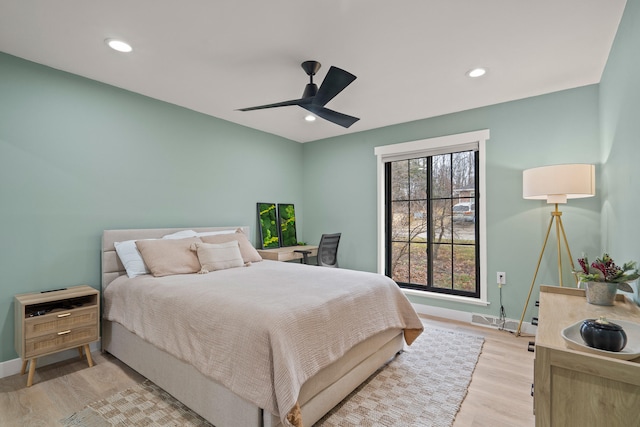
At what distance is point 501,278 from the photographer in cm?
348

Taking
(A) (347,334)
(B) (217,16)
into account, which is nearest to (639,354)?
(A) (347,334)

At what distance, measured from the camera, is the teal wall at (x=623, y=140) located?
173cm

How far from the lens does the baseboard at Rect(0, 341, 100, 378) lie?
7.96ft

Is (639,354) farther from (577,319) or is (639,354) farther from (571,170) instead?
(571,170)

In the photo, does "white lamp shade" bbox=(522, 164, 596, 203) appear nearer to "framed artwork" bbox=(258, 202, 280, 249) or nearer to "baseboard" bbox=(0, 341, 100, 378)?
"framed artwork" bbox=(258, 202, 280, 249)

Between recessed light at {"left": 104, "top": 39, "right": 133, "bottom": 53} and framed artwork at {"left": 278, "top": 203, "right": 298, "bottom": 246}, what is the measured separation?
2835 mm

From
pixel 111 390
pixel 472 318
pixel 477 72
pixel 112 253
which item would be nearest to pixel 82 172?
pixel 112 253

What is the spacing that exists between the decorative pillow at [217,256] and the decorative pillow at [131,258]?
0.45 meters

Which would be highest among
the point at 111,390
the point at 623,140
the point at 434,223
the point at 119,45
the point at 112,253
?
the point at 119,45

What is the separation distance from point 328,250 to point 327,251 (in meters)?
0.02

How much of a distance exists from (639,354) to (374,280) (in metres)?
1.67

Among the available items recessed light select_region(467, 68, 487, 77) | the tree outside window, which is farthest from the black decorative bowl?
the tree outside window

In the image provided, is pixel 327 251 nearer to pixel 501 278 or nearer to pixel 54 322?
pixel 501 278

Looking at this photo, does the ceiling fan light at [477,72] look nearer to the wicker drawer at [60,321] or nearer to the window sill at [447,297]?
the window sill at [447,297]
